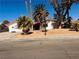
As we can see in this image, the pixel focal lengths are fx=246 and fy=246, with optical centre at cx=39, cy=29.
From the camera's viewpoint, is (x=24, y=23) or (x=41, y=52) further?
(x=24, y=23)

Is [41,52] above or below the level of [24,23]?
below

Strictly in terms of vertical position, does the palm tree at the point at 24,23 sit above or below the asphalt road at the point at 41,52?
above

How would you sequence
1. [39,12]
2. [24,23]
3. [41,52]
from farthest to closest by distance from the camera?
[39,12] < [24,23] < [41,52]

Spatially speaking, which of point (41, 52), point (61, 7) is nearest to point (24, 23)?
point (61, 7)

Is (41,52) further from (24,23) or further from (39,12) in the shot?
(39,12)

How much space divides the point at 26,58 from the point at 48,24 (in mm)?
69475

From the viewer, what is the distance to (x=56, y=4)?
194 ft

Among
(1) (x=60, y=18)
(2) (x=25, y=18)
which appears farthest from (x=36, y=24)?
(2) (x=25, y=18)

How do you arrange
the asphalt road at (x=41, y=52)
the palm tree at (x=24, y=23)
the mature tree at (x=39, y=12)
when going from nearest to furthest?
the asphalt road at (x=41, y=52)
the palm tree at (x=24, y=23)
the mature tree at (x=39, y=12)

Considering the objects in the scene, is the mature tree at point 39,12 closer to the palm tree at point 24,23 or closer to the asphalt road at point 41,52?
the palm tree at point 24,23

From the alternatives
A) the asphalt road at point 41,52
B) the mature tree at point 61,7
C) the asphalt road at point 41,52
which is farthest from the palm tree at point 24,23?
the asphalt road at point 41,52

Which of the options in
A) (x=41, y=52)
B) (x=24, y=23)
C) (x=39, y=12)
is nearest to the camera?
(x=41, y=52)

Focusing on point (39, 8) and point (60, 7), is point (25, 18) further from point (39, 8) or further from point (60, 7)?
point (39, 8)

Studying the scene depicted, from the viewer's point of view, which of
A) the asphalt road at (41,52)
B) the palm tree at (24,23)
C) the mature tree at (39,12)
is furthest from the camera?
the mature tree at (39,12)
